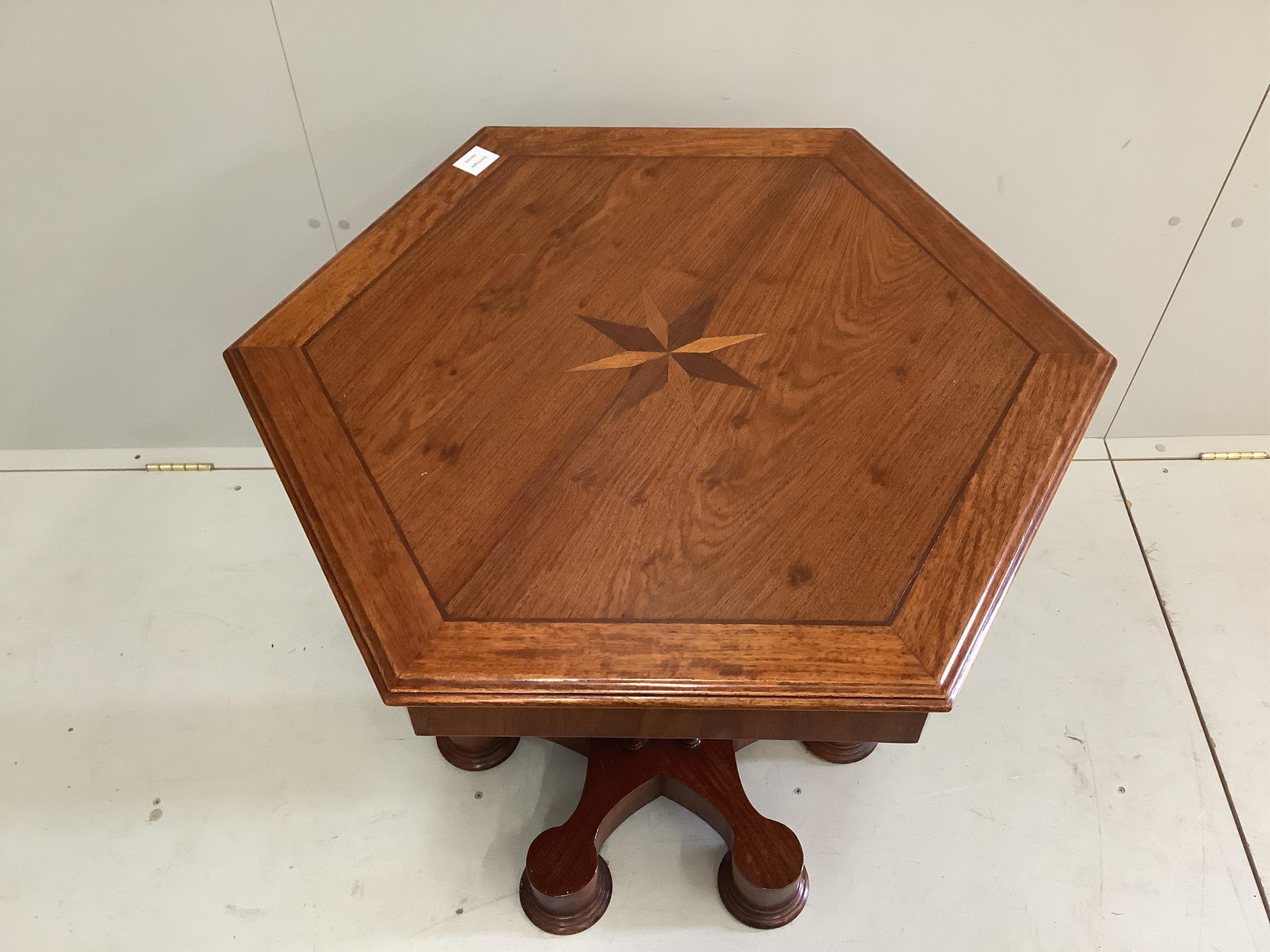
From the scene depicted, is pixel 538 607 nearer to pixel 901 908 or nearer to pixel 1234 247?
pixel 901 908

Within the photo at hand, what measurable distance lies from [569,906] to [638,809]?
0.19 m

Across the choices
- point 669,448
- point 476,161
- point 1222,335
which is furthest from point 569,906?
point 1222,335

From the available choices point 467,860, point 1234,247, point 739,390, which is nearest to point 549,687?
point 739,390

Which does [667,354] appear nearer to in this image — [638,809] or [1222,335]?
[638,809]

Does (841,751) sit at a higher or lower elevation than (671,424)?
lower

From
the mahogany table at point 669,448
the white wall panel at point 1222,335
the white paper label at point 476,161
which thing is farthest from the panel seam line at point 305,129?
the white wall panel at point 1222,335

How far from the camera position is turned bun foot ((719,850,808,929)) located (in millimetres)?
1355

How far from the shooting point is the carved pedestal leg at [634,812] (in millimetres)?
1349

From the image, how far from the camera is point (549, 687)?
89cm

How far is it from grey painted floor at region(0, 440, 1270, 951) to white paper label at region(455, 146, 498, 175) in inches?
33.2

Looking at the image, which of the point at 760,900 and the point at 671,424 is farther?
the point at 760,900

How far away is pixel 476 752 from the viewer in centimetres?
154

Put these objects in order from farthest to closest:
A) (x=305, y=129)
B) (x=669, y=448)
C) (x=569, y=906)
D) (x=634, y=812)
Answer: (x=305, y=129) < (x=634, y=812) < (x=569, y=906) < (x=669, y=448)

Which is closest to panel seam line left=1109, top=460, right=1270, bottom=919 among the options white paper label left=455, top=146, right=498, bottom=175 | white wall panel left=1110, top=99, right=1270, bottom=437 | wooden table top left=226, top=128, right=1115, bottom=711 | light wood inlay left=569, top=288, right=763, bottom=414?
white wall panel left=1110, top=99, right=1270, bottom=437
